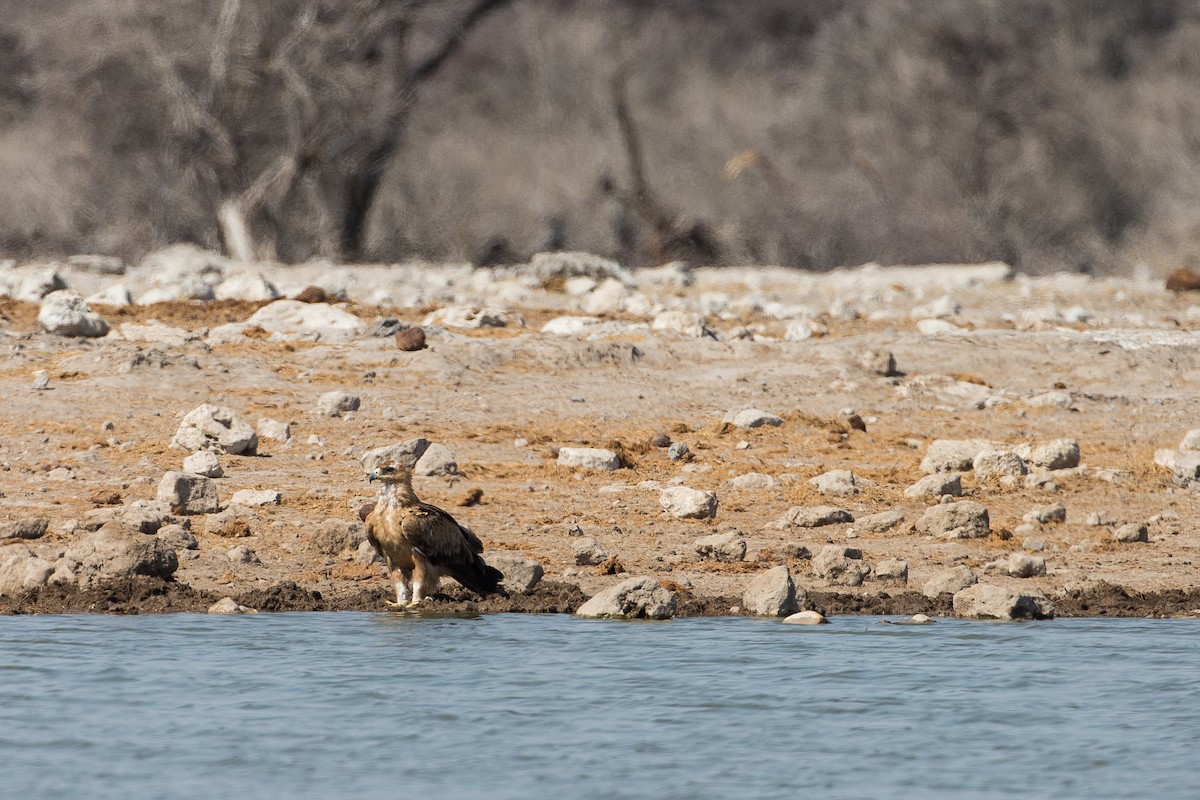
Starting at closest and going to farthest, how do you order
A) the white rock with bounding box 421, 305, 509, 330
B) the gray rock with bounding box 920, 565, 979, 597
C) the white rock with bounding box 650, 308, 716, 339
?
the gray rock with bounding box 920, 565, 979, 597
the white rock with bounding box 650, 308, 716, 339
the white rock with bounding box 421, 305, 509, 330

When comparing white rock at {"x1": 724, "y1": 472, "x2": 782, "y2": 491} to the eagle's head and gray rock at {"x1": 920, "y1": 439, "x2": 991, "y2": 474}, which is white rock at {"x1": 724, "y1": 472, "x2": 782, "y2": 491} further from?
the eagle's head

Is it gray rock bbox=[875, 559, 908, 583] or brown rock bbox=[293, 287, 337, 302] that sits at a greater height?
brown rock bbox=[293, 287, 337, 302]

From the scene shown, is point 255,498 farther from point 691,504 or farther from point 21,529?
point 691,504

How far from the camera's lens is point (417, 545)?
27.2ft

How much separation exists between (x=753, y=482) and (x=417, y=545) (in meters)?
2.91

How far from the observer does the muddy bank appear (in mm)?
8383

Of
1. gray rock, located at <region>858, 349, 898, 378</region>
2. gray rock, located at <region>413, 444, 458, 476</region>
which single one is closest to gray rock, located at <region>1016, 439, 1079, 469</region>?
gray rock, located at <region>858, 349, 898, 378</region>

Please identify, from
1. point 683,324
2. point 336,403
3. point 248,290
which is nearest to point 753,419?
point 683,324

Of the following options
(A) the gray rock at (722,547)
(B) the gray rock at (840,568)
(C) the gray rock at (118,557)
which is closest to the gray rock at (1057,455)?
(B) the gray rock at (840,568)

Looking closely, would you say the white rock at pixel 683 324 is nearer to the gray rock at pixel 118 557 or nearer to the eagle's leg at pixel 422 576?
the eagle's leg at pixel 422 576

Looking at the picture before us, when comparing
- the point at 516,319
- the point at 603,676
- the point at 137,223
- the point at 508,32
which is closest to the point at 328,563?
the point at 603,676

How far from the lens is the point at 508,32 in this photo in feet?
145

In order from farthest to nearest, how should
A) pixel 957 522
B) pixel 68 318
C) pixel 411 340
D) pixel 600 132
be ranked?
1. pixel 600 132
2. pixel 68 318
3. pixel 411 340
4. pixel 957 522

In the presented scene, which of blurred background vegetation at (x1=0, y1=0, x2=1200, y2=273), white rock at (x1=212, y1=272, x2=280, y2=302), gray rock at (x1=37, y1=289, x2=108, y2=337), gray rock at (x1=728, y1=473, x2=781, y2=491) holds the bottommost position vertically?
gray rock at (x1=728, y1=473, x2=781, y2=491)
